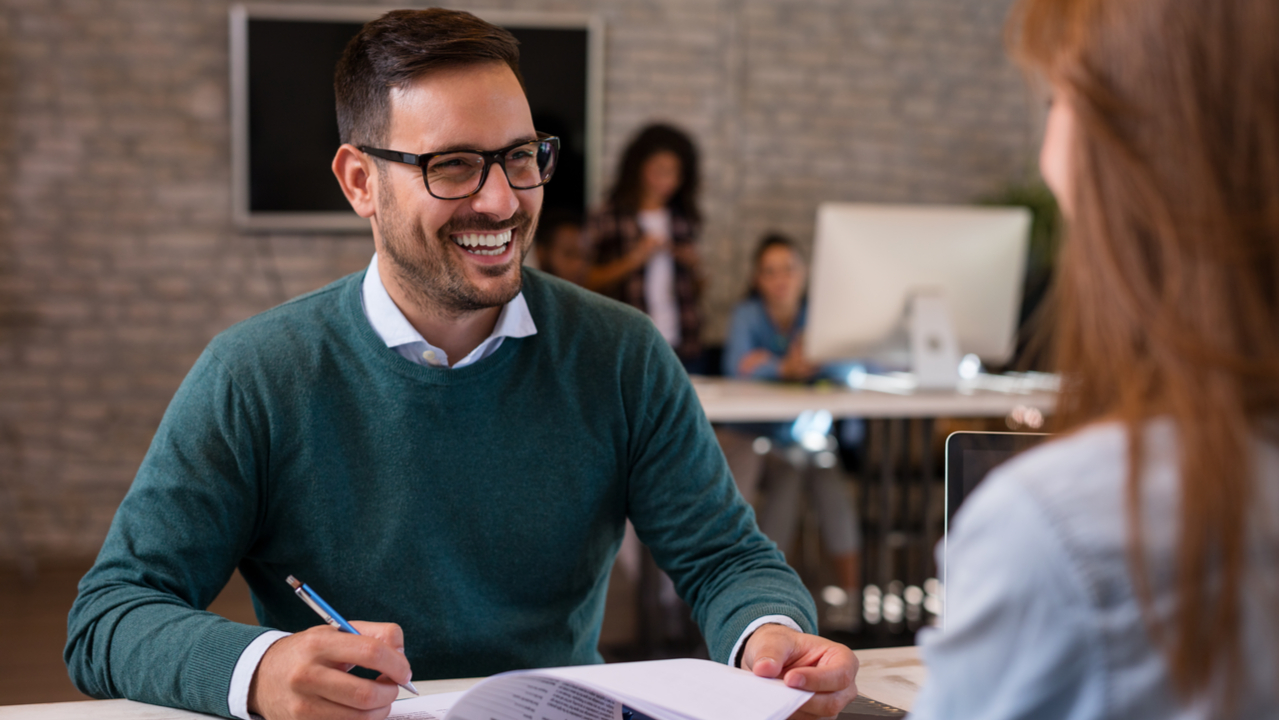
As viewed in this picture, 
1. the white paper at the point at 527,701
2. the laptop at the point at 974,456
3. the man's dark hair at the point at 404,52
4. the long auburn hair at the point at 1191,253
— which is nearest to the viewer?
the long auburn hair at the point at 1191,253

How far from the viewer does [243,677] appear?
33.9 inches

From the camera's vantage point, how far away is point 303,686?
820 millimetres

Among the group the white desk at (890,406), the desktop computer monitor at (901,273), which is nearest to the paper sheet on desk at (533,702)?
the white desk at (890,406)

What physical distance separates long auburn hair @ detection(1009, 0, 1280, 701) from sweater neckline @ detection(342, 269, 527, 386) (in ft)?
2.57

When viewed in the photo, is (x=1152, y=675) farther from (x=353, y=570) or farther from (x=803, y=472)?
(x=803, y=472)

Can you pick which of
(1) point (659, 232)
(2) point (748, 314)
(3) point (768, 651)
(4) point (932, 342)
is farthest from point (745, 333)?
(3) point (768, 651)

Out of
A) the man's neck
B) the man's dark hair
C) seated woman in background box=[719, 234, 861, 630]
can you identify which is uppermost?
the man's dark hair

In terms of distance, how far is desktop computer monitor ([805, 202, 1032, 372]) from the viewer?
2910 millimetres

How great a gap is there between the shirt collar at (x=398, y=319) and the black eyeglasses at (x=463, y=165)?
13 centimetres

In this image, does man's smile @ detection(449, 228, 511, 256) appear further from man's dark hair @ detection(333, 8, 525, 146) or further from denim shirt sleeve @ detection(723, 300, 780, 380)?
denim shirt sleeve @ detection(723, 300, 780, 380)

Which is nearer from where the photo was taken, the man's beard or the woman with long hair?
the man's beard

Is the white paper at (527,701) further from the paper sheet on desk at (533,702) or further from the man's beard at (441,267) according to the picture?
the man's beard at (441,267)

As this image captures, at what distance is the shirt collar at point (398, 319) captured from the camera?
1151 mm

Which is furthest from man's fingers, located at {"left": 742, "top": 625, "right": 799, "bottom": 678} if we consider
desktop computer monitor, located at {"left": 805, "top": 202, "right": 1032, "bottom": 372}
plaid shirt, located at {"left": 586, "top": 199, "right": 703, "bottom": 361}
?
plaid shirt, located at {"left": 586, "top": 199, "right": 703, "bottom": 361}
